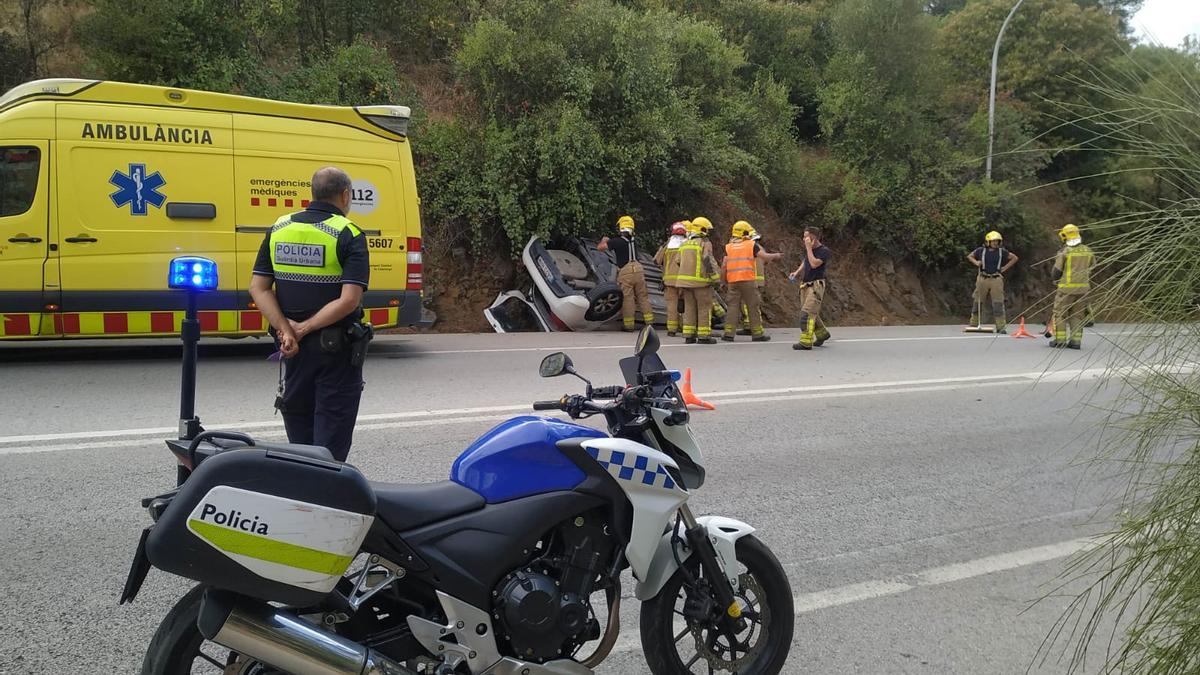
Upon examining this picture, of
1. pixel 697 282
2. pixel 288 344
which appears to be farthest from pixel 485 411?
pixel 697 282

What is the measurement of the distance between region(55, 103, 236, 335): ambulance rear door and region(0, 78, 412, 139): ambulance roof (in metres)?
0.11

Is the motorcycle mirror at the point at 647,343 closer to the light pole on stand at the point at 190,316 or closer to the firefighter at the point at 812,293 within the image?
the light pole on stand at the point at 190,316

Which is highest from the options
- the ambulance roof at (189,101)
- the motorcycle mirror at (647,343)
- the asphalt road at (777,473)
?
the ambulance roof at (189,101)

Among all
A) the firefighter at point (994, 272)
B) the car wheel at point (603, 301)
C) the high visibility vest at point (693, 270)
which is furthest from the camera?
the firefighter at point (994, 272)

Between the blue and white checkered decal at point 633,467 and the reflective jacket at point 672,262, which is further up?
the reflective jacket at point 672,262

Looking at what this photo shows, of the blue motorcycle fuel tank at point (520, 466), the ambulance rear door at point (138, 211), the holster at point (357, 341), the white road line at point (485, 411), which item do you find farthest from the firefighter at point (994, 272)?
the blue motorcycle fuel tank at point (520, 466)

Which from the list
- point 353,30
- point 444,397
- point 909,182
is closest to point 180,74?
point 353,30

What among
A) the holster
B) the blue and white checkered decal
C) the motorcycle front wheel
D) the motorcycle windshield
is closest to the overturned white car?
the holster

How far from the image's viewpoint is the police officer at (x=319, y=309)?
3898mm

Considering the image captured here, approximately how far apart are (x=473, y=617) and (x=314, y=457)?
0.71m

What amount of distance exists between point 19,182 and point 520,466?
8.45 metres

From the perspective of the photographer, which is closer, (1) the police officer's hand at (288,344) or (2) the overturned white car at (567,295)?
(1) the police officer's hand at (288,344)

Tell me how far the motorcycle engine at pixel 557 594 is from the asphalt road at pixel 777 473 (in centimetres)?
70

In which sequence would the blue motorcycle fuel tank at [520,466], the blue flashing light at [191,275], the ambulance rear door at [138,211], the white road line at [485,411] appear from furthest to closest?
the ambulance rear door at [138,211] → the white road line at [485,411] → the blue flashing light at [191,275] → the blue motorcycle fuel tank at [520,466]
